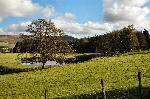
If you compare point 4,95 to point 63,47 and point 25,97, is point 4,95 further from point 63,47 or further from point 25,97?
point 63,47

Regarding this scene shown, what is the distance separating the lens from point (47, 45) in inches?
1884

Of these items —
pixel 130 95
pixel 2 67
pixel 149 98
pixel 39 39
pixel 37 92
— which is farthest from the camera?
pixel 2 67

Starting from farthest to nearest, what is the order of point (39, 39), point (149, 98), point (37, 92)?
point (39, 39), point (37, 92), point (149, 98)

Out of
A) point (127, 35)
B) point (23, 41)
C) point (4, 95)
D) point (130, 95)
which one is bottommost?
point (4, 95)

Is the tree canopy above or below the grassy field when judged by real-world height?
above

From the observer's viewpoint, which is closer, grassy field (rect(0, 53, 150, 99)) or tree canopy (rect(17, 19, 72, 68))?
grassy field (rect(0, 53, 150, 99))

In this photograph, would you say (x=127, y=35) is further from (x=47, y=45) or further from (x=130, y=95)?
(x=130, y=95)

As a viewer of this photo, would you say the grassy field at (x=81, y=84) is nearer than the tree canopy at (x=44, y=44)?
Yes

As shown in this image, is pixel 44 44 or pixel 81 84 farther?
pixel 44 44

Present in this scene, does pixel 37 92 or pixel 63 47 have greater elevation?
pixel 63 47


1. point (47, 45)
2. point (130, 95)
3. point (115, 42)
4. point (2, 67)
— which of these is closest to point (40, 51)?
point (47, 45)

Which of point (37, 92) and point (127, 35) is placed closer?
point (37, 92)

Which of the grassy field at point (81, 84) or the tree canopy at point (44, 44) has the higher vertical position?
the tree canopy at point (44, 44)

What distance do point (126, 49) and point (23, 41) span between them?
5726 cm
